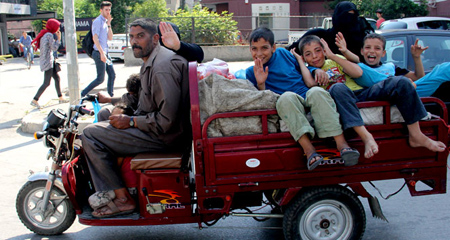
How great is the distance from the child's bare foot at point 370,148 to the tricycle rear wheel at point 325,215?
378 millimetres

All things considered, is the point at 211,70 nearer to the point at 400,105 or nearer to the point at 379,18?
the point at 400,105

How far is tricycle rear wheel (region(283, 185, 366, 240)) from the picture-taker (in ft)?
10.5

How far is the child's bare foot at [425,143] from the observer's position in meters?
3.12

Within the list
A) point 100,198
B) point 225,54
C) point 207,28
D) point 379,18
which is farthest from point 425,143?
point 207,28

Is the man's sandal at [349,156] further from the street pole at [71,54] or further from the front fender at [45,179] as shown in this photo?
the street pole at [71,54]

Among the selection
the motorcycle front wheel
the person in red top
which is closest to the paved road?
the motorcycle front wheel

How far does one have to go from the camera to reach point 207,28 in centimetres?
1738

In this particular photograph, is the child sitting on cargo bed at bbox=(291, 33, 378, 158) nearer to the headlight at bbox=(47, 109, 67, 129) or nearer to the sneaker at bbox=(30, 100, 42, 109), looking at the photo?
the headlight at bbox=(47, 109, 67, 129)

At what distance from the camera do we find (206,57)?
677 inches

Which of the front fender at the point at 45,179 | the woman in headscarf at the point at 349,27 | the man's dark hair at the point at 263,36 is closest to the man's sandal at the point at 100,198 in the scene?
the front fender at the point at 45,179

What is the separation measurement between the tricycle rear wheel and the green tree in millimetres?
14347

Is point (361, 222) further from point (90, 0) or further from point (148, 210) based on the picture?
point (90, 0)

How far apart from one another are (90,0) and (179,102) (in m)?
39.4

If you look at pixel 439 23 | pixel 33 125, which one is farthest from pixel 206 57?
pixel 33 125
